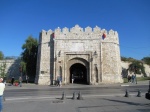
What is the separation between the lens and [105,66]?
3306cm

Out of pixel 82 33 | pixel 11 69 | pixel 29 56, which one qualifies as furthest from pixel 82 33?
pixel 11 69

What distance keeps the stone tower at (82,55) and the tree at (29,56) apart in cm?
679

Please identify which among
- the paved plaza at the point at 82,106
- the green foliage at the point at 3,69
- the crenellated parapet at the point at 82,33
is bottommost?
A: the paved plaza at the point at 82,106

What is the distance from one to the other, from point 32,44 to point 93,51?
13332mm

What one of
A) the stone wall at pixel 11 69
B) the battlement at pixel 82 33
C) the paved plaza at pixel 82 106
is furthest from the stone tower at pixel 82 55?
the paved plaza at pixel 82 106

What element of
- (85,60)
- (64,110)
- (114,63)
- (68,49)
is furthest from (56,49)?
(64,110)

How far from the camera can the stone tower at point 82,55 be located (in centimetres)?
3278

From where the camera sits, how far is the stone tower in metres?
32.8

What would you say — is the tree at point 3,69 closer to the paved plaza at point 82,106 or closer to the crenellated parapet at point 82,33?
the crenellated parapet at point 82,33

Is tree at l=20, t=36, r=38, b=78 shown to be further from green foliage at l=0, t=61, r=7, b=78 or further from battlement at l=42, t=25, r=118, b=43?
battlement at l=42, t=25, r=118, b=43

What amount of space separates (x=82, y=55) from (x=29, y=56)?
11701 millimetres

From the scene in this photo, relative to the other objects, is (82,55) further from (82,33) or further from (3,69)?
(3,69)

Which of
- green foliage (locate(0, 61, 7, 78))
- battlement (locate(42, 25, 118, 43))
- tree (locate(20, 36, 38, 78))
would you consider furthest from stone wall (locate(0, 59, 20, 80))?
battlement (locate(42, 25, 118, 43))

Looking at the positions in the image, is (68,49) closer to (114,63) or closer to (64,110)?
(114,63)
